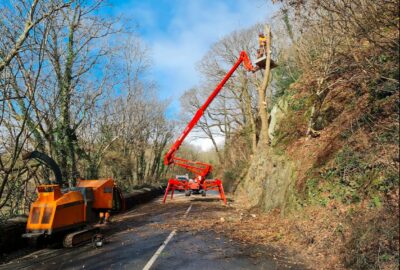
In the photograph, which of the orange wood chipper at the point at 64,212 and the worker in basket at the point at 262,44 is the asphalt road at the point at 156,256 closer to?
the orange wood chipper at the point at 64,212

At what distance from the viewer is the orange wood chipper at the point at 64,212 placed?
9.52m

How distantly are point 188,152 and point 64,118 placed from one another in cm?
7108

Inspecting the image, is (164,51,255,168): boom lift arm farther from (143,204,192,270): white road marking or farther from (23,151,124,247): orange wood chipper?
(143,204,192,270): white road marking

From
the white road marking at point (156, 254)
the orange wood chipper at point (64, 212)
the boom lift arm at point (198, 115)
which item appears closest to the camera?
the white road marking at point (156, 254)

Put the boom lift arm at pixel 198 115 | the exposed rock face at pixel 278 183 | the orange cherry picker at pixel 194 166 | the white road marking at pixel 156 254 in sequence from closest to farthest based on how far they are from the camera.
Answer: the white road marking at pixel 156 254 < the exposed rock face at pixel 278 183 < the boom lift arm at pixel 198 115 < the orange cherry picker at pixel 194 166

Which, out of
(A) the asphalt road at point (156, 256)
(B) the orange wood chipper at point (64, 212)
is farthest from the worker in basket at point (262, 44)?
(B) the orange wood chipper at point (64, 212)

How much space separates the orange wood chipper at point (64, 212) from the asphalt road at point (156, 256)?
21.7 inches

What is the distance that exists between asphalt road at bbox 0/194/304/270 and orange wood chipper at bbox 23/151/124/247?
55 centimetres

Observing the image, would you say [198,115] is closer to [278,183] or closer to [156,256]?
[278,183]

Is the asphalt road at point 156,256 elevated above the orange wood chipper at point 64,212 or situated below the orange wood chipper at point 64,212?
below

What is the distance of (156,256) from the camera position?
8094 mm

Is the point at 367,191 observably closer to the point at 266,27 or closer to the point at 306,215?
the point at 306,215

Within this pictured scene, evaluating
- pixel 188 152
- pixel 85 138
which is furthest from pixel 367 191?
pixel 188 152

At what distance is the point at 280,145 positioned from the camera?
16.4 meters
